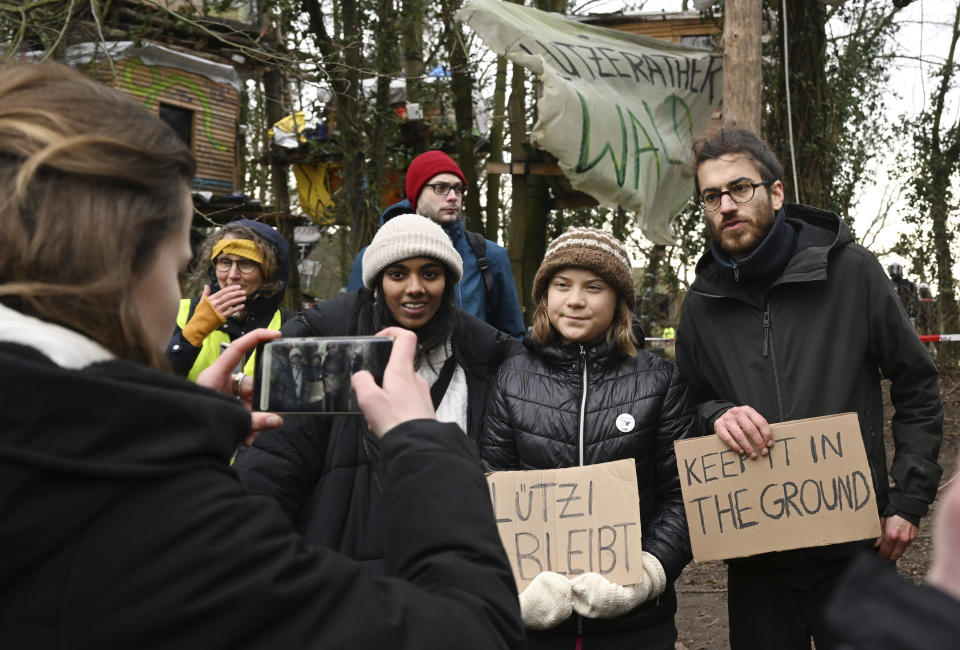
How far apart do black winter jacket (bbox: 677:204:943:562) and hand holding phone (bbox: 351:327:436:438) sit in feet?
5.52

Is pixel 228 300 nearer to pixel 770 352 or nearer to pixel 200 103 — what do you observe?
pixel 770 352

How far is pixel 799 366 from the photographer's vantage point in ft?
9.25

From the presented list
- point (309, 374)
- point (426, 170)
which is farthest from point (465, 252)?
point (309, 374)

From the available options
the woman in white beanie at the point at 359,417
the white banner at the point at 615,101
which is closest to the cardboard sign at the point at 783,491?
the woman in white beanie at the point at 359,417

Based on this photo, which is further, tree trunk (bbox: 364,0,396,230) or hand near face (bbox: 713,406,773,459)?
tree trunk (bbox: 364,0,396,230)

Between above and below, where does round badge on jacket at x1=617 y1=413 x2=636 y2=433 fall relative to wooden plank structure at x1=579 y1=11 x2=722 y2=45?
below

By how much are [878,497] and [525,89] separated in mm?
9232

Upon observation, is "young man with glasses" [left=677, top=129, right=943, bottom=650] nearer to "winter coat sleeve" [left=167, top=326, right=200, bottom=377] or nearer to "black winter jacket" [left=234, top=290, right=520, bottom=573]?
"black winter jacket" [left=234, top=290, right=520, bottom=573]

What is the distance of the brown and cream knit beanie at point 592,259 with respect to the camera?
298 centimetres

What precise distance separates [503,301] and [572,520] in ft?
7.28

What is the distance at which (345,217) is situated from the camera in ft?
32.0

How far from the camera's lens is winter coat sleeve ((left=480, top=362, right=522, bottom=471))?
2828mm

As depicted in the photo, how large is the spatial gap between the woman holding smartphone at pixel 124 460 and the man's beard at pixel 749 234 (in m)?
2.11

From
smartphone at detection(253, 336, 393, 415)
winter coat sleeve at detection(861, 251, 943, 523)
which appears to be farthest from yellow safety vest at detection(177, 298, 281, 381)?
winter coat sleeve at detection(861, 251, 943, 523)
